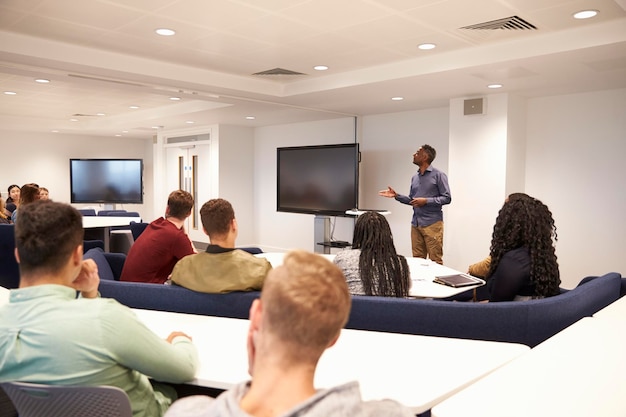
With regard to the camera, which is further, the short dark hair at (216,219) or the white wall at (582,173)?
the white wall at (582,173)

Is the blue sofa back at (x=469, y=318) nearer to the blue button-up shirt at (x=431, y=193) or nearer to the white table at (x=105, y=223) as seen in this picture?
the blue button-up shirt at (x=431, y=193)

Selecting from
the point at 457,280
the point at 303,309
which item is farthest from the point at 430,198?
the point at 303,309

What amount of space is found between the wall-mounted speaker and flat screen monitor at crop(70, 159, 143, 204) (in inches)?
265

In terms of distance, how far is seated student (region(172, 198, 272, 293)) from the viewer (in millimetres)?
2469

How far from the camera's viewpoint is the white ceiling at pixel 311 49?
3670 mm

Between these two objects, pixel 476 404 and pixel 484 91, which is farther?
pixel 484 91

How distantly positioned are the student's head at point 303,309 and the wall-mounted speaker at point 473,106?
5.71 metres

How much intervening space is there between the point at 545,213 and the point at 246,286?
181 cm

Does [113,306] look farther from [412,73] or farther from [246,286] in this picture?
[412,73]

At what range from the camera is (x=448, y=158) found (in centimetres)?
688

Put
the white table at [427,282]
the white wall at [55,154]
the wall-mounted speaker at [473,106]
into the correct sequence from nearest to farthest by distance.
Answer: the white table at [427,282] → the wall-mounted speaker at [473,106] → the white wall at [55,154]

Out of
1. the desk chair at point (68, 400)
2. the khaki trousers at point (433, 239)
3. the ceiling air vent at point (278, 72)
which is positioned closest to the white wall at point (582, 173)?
the khaki trousers at point (433, 239)

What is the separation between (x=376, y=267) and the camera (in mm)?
2805

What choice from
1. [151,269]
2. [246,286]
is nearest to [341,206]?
[151,269]
